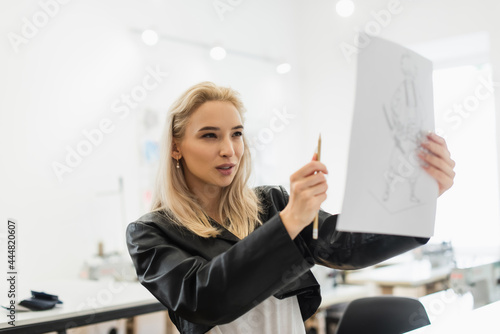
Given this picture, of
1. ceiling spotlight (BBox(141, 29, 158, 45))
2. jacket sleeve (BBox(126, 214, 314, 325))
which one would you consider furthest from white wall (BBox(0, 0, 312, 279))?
jacket sleeve (BBox(126, 214, 314, 325))

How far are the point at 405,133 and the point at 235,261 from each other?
471mm

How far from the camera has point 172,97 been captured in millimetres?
5223

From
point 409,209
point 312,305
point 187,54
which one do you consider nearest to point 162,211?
point 312,305

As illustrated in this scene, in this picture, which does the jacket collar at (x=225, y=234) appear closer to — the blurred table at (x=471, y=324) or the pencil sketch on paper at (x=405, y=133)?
the pencil sketch on paper at (x=405, y=133)

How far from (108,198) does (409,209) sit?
379cm

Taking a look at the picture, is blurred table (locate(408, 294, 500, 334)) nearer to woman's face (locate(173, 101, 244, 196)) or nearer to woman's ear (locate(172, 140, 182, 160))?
woman's face (locate(173, 101, 244, 196))

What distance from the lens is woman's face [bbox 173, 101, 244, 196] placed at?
1430 mm

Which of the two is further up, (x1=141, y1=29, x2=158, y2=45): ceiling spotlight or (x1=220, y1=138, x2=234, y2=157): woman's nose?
(x1=141, y1=29, x2=158, y2=45): ceiling spotlight

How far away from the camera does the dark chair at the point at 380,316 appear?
80.9 inches

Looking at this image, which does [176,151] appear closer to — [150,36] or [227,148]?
[227,148]

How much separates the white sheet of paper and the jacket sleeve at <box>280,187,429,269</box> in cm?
11

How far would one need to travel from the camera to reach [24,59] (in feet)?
13.7

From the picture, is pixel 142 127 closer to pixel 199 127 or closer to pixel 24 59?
pixel 24 59

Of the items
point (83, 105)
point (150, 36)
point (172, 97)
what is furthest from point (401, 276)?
point (83, 105)
